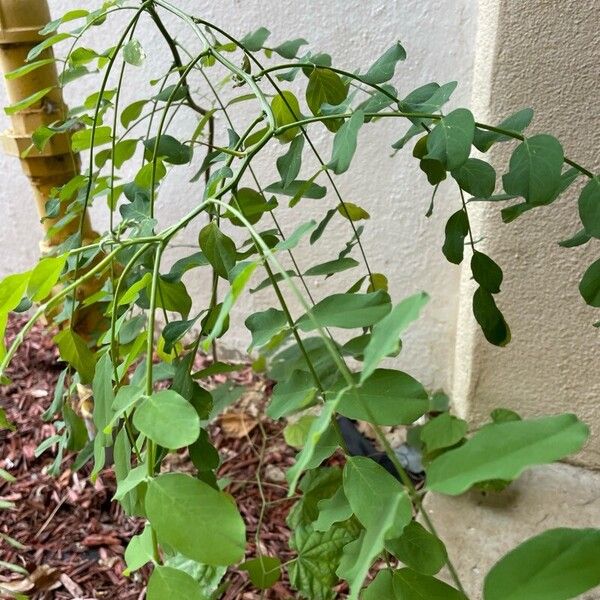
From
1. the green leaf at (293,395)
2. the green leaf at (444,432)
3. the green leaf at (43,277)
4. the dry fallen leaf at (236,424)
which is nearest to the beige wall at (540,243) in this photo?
the green leaf at (444,432)

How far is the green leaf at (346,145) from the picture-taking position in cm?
57

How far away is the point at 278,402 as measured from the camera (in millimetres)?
551

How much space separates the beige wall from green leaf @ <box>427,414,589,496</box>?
839 mm

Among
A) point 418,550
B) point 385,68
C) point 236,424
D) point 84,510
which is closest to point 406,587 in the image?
point 418,550

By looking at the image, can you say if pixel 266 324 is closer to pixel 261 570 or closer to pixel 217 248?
pixel 217 248

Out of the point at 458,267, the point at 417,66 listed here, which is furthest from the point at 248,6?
the point at 458,267

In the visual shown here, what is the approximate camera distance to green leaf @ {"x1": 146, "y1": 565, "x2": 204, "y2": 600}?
403 millimetres

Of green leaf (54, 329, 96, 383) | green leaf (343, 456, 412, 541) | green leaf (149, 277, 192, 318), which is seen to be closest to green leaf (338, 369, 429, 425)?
green leaf (343, 456, 412, 541)

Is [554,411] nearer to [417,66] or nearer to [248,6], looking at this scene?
[417,66]

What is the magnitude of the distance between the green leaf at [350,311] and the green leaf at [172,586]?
187mm

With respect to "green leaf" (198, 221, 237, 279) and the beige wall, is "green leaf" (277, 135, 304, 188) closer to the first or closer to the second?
"green leaf" (198, 221, 237, 279)

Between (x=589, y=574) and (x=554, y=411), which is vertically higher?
(x=589, y=574)

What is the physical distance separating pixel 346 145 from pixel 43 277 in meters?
0.28

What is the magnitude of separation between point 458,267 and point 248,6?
680 mm
